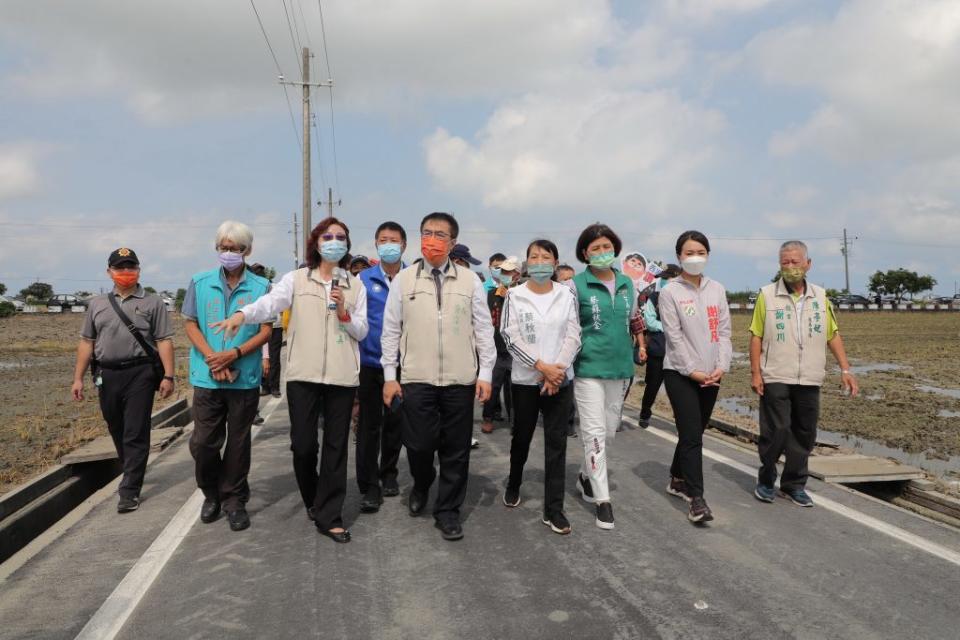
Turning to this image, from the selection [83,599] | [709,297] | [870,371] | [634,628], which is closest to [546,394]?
[709,297]

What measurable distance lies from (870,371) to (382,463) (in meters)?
14.4

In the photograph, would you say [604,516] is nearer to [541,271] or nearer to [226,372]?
[541,271]

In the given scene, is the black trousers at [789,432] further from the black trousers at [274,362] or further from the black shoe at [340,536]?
the black trousers at [274,362]

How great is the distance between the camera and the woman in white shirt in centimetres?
475

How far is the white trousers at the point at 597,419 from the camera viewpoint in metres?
4.86

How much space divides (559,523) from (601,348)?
124 centimetres

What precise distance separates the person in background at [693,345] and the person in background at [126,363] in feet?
12.9

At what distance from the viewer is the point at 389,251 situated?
5363mm

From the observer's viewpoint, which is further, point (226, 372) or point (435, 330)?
point (226, 372)

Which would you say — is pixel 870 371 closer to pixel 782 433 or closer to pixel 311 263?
pixel 782 433

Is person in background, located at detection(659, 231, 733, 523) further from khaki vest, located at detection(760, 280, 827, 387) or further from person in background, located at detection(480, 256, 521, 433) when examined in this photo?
person in background, located at detection(480, 256, 521, 433)

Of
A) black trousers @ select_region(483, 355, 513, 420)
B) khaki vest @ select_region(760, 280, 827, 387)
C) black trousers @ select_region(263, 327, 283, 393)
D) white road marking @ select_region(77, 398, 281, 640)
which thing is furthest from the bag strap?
khaki vest @ select_region(760, 280, 827, 387)

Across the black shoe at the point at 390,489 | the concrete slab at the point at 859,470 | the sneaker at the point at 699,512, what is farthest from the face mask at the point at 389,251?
the concrete slab at the point at 859,470

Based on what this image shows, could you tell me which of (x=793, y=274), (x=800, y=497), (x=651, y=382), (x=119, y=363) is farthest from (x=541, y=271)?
(x=651, y=382)
